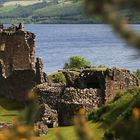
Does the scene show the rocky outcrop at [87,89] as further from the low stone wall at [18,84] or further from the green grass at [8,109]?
the low stone wall at [18,84]

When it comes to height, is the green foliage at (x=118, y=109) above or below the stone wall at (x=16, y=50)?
above

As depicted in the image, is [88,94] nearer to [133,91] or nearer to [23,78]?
[133,91]

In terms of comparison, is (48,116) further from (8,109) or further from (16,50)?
(16,50)

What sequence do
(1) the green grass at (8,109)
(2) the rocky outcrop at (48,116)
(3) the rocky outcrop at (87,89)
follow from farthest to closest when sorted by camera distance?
(1) the green grass at (8,109) < (3) the rocky outcrop at (87,89) < (2) the rocky outcrop at (48,116)

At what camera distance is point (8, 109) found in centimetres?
5256

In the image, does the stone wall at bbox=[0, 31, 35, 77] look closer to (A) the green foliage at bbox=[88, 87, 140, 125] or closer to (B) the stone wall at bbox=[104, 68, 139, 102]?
(B) the stone wall at bbox=[104, 68, 139, 102]

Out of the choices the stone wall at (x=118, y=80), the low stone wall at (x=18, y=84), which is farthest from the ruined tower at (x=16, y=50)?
the stone wall at (x=118, y=80)

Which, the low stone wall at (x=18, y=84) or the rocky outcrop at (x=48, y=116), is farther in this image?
the low stone wall at (x=18, y=84)

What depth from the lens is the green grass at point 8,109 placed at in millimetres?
46888

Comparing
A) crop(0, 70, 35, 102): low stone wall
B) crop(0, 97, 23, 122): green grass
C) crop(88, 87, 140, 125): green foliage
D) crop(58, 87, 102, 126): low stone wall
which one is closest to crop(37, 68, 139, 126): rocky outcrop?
crop(58, 87, 102, 126): low stone wall

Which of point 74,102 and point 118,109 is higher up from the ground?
point 118,109

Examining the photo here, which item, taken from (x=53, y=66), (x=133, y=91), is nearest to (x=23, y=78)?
(x=133, y=91)

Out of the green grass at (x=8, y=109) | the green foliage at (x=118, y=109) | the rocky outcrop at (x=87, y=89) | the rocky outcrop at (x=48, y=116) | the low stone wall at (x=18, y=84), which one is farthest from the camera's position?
the low stone wall at (x=18, y=84)

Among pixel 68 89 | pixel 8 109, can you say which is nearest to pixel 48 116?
pixel 68 89
